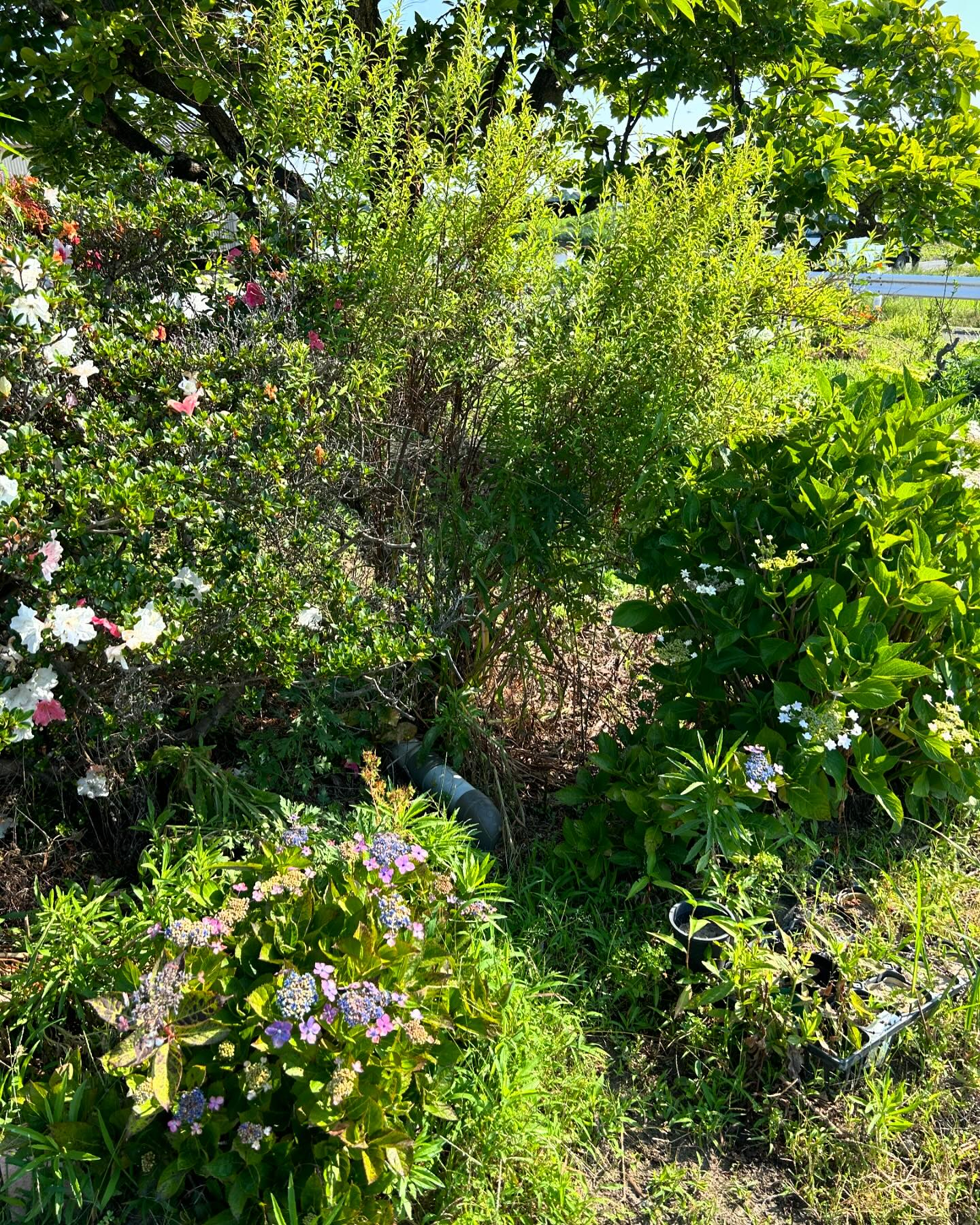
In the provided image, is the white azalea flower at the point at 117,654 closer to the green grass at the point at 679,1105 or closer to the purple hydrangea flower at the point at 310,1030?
the purple hydrangea flower at the point at 310,1030

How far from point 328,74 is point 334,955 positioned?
2.33 meters

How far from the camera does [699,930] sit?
2.33 m

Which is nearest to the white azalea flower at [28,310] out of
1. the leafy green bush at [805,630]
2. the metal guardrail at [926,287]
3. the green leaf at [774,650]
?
the leafy green bush at [805,630]

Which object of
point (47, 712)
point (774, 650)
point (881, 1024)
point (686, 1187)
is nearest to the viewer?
point (686, 1187)

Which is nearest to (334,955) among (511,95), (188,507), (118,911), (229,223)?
(118,911)

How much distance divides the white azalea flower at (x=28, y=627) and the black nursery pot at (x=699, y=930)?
1612 mm

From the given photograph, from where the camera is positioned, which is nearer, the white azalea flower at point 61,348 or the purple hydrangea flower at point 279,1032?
the purple hydrangea flower at point 279,1032

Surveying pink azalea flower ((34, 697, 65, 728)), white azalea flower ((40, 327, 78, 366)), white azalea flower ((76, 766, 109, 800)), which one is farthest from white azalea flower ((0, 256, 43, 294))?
white azalea flower ((76, 766, 109, 800))

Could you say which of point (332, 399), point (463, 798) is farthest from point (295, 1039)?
point (332, 399)

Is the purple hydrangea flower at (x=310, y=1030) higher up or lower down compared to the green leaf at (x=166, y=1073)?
higher up

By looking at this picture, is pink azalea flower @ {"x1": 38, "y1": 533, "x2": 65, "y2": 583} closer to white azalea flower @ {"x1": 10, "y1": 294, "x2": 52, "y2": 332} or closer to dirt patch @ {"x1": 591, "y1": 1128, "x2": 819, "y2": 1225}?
white azalea flower @ {"x1": 10, "y1": 294, "x2": 52, "y2": 332}

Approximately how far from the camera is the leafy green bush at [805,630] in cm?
251

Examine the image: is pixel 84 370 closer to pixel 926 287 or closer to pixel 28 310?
pixel 28 310

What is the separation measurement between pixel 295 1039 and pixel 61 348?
1575 mm
